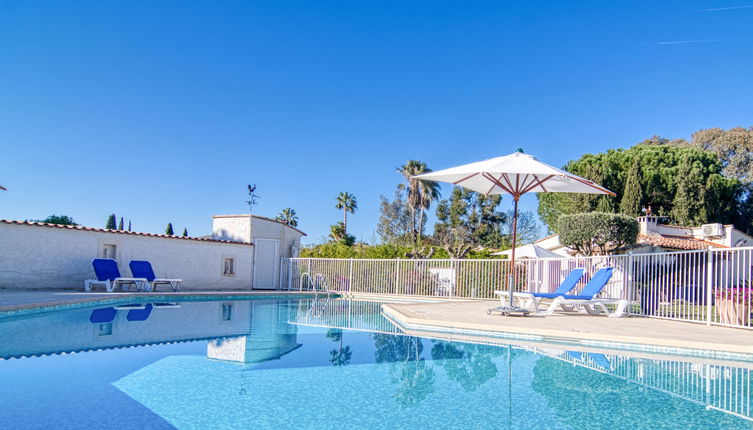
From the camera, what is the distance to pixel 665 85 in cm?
2192

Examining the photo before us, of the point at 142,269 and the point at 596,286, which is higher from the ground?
the point at 596,286

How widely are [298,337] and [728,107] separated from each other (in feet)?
113

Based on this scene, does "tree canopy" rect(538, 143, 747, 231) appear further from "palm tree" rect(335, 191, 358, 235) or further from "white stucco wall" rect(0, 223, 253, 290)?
"white stucco wall" rect(0, 223, 253, 290)

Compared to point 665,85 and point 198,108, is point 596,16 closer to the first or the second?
point 665,85

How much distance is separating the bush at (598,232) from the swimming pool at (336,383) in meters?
12.6

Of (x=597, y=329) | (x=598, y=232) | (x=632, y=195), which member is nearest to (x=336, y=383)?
(x=597, y=329)

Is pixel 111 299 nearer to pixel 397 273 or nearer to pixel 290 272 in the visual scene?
pixel 290 272

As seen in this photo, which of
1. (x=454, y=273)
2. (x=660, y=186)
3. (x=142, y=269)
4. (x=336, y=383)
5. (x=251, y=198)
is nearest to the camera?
(x=336, y=383)

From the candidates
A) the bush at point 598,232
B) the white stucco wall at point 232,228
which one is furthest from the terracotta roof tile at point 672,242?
the white stucco wall at point 232,228

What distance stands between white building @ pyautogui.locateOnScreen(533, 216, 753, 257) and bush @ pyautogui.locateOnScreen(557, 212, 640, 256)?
5.23 feet

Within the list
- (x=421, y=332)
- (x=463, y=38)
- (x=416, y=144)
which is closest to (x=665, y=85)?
(x=463, y=38)

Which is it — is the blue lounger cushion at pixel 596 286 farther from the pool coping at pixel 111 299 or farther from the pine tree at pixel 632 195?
the pine tree at pixel 632 195

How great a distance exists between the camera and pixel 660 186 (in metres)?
28.3

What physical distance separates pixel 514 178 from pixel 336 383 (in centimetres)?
587
